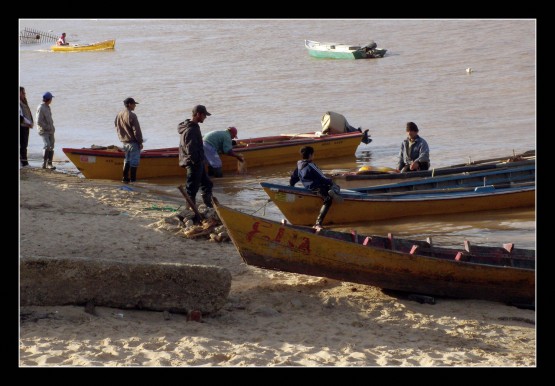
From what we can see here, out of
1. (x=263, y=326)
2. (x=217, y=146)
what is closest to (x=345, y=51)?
(x=217, y=146)

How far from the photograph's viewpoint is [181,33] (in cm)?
5166

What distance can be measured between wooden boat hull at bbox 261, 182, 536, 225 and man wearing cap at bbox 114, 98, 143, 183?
281 cm

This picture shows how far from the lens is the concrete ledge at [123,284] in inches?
293

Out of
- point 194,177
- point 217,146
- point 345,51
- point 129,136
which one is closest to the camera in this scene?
point 194,177

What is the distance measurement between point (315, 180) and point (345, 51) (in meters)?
26.1

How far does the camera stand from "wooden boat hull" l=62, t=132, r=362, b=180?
1502 cm

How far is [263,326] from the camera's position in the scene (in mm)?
7574

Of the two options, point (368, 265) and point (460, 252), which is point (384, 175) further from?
point (368, 265)

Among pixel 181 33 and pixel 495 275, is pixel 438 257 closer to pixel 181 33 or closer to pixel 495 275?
pixel 495 275

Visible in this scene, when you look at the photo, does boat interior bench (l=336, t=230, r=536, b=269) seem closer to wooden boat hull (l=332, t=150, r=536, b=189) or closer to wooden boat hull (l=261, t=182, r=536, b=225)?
wooden boat hull (l=261, t=182, r=536, b=225)

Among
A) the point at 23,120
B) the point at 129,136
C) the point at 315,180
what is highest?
the point at 23,120

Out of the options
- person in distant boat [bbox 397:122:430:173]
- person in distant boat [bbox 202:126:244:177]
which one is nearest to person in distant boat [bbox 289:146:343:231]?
person in distant boat [bbox 397:122:430:173]

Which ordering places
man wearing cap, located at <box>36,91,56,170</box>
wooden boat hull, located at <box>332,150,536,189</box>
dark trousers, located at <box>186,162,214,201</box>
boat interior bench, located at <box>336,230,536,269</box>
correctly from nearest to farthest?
boat interior bench, located at <box>336,230,536,269</box>
dark trousers, located at <box>186,162,214,201</box>
wooden boat hull, located at <box>332,150,536,189</box>
man wearing cap, located at <box>36,91,56,170</box>

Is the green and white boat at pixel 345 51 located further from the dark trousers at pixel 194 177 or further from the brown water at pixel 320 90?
the dark trousers at pixel 194 177
